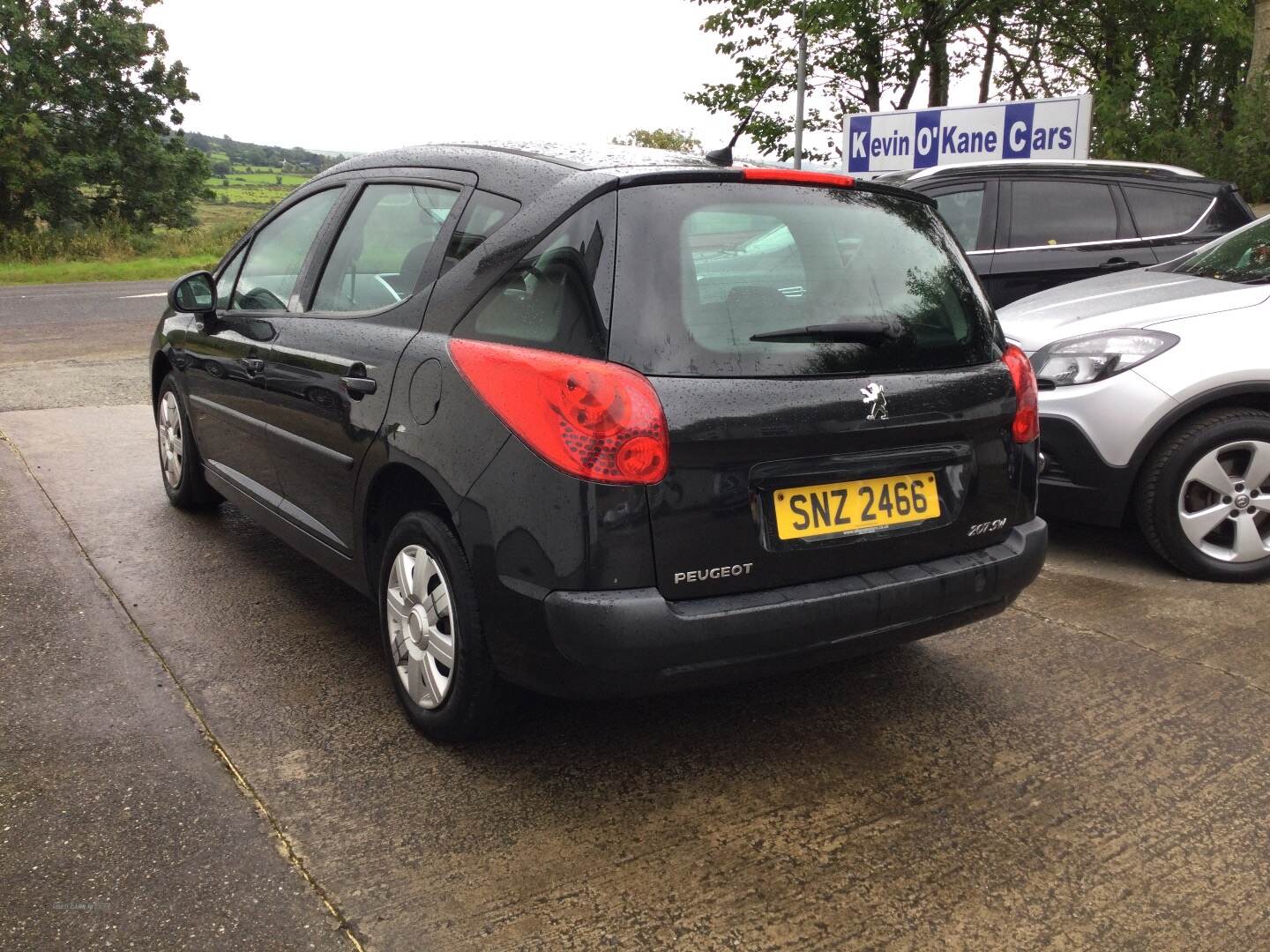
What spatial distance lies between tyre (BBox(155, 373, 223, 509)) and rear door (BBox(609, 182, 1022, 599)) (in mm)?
3155

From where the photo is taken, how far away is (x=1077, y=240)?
819cm

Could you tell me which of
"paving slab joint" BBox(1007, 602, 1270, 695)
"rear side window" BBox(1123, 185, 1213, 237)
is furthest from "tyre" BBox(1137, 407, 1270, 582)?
"rear side window" BBox(1123, 185, 1213, 237)

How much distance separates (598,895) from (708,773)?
0.65 m

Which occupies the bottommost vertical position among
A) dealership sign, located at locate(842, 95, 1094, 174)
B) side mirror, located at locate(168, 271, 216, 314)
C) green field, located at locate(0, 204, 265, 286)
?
green field, located at locate(0, 204, 265, 286)

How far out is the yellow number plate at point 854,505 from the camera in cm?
283

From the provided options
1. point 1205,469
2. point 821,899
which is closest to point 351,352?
point 821,899

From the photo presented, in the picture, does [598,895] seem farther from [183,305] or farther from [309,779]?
[183,305]

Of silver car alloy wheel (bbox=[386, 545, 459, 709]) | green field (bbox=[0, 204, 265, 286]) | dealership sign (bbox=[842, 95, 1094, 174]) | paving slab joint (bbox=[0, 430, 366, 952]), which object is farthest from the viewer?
green field (bbox=[0, 204, 265, 286])

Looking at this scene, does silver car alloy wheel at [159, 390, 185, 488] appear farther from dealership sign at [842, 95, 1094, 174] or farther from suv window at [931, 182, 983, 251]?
dealership sign at [842, 95, 1094, 174]

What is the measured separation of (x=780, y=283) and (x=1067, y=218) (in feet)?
19.8

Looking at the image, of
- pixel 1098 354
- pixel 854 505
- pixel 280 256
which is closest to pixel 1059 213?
pixel 1098 354

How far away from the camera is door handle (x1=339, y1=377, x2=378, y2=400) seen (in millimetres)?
3355

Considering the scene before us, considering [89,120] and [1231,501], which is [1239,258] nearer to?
[1231,501]

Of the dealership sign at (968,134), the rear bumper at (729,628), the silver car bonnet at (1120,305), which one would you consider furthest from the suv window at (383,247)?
the dealership sign at (968,134)
